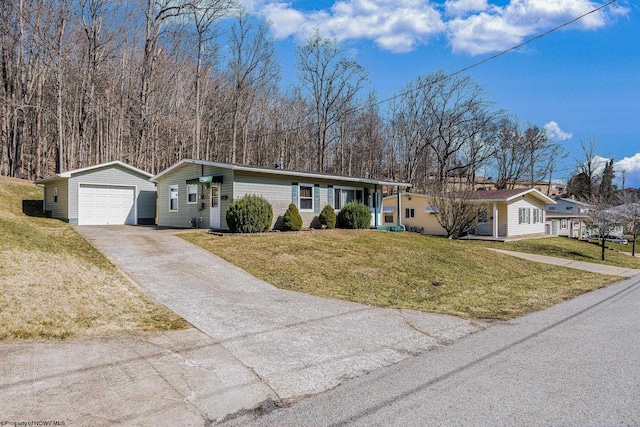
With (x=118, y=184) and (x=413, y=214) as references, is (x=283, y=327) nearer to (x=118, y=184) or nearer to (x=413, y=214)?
(x=118, y=184)

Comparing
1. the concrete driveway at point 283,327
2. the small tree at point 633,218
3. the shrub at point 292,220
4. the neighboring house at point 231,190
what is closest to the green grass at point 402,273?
the shrub at point 292,220

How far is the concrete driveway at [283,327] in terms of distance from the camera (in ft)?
14.4

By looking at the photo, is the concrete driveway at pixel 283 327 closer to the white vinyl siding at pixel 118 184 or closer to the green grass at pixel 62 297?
the green grass at pixel 62 297

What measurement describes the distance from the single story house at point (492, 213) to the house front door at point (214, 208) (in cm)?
1290

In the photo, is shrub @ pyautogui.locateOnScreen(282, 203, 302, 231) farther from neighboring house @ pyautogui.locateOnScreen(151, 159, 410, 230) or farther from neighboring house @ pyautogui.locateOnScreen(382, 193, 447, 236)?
neighboring house @ pyautogui.locateOnScreen(382, 193, 447, 236)

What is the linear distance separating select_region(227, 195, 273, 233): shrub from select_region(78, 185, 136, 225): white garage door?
8.91 meters

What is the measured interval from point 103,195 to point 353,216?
13.0 metres

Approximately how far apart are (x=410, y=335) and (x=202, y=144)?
33521 mm

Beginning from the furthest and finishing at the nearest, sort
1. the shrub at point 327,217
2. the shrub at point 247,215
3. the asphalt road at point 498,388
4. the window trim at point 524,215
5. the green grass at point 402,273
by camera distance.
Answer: the window trim at point 524,215
the shrub at point 327,217
the shrub at point 247,215
the green grass at point 402,273
the asphalt road at point 498,388

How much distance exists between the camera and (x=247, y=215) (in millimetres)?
15914

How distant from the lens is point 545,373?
4.44 meters

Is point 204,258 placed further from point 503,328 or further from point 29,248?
point 503,328

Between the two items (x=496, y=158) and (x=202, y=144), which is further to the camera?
(x=496, y=158)

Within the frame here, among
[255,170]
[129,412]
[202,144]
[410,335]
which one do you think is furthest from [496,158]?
[129,412]
